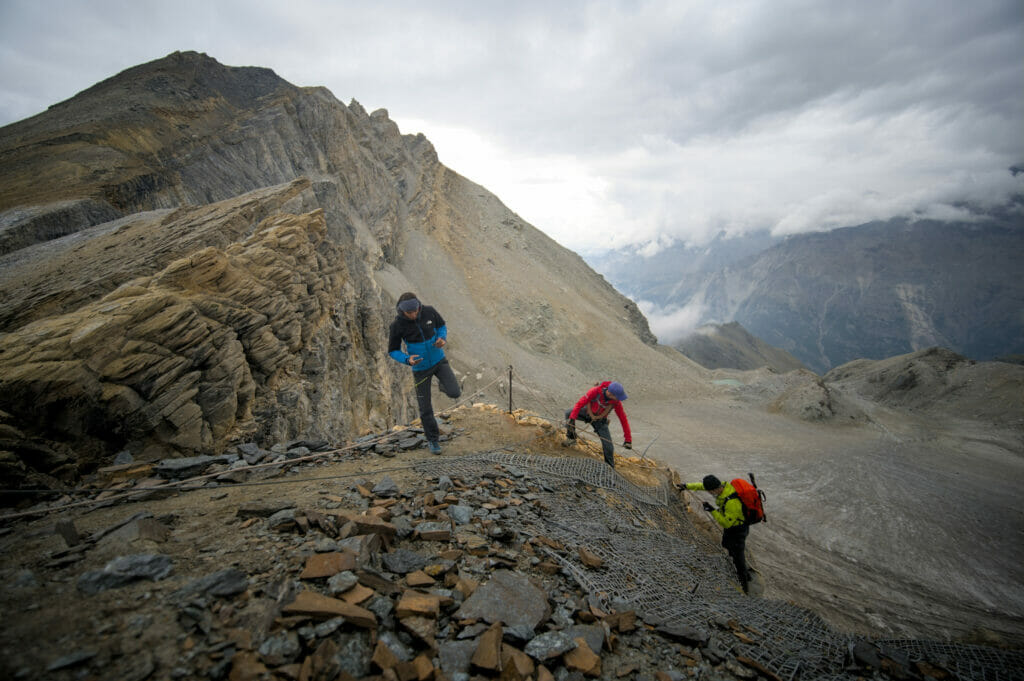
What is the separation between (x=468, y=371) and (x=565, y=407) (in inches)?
287

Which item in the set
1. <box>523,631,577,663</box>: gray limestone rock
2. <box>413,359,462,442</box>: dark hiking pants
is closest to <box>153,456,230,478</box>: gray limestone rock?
<box>413,359,462,442</box>: dark hiking pants

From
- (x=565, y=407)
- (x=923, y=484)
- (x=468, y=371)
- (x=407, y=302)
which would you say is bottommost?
(x=923, y=484)

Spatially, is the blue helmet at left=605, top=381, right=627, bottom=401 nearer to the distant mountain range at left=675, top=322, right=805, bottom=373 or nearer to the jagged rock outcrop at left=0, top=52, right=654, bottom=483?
the jagged rock outcrop at left=0, top=52, right=654, bottom=483

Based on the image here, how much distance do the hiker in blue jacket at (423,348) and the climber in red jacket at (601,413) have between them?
340 cm

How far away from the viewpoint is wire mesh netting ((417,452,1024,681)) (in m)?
4.23

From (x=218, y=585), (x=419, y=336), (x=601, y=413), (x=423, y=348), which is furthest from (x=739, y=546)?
(x=218, y=585)

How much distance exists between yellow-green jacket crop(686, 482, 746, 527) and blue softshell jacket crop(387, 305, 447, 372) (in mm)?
5857

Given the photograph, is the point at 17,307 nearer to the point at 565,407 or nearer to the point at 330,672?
the point at 330,672

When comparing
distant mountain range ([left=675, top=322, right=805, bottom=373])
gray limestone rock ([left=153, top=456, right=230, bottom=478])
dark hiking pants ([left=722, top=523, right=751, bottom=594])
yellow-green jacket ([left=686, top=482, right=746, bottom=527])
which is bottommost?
distant mountain range ([left=675, top=322, right=805, bottom=373])

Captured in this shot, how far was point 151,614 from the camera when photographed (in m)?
2.75

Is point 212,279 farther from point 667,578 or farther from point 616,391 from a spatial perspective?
point 667,578

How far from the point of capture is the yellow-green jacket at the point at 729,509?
710cm

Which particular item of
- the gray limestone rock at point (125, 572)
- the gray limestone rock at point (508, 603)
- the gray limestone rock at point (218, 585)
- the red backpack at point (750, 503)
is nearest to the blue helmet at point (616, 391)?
the red backpack at point (750, 503)

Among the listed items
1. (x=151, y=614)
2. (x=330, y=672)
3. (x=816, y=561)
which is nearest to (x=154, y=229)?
(x=151, y=614)
